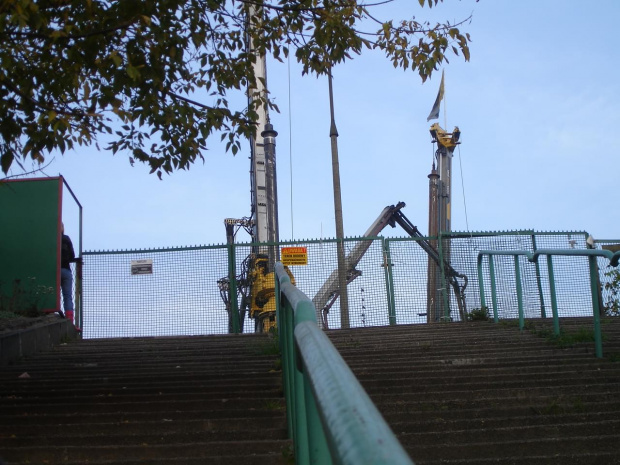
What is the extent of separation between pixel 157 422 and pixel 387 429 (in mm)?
4557

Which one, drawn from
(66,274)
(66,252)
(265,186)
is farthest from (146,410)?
(265,186)

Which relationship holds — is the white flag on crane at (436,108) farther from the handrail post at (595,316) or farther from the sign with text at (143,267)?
the handrail post at (595,316)

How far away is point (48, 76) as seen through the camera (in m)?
6.11

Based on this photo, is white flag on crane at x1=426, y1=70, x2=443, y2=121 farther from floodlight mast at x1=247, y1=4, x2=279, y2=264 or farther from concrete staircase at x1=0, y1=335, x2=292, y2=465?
concrete staircase at x1=0, y1=335, x2=292, y2=465

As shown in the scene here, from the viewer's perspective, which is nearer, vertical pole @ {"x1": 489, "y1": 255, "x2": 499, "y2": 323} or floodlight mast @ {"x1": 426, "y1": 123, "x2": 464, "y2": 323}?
vertical pole @ {"x1": 489, "y1": 255, "x2": 499, "y2": 323}

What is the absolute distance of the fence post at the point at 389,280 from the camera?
40.7 ft

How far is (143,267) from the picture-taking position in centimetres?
1202

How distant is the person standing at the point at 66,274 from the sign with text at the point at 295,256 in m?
3.41

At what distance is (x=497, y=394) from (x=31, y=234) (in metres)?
7.55

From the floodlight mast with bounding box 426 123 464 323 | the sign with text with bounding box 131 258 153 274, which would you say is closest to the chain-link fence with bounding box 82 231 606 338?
the sign with text with bounding box 131 258 153 274

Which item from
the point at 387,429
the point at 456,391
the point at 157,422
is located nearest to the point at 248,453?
the point at 157,422

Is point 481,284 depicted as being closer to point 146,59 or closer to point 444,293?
point 444,293

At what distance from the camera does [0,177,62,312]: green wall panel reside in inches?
422

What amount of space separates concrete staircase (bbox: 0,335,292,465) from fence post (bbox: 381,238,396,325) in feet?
15.6
